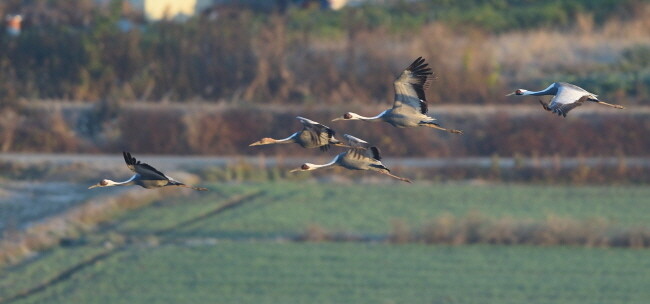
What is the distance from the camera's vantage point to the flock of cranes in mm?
7125

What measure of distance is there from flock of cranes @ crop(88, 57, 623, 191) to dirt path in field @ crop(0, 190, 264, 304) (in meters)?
39.8

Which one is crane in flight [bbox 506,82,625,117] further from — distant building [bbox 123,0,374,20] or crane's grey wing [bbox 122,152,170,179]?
distant building [bbox 123,0,374,20]

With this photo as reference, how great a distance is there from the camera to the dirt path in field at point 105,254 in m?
47.9

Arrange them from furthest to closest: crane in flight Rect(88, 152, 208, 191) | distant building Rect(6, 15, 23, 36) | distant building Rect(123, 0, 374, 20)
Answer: distant building Rect(123, 0, 374, 20) → distant building Rect(6, 15, 23, 36) → crane in flight Rect(88, 152, 208, 191)

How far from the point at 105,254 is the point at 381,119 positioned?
5158 centimetres

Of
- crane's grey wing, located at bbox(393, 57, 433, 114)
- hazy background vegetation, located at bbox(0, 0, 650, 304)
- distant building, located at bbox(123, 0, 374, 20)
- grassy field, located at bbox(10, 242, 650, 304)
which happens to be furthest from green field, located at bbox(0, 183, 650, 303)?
crane's grey wing, located at bbox(393, 57, 433, 114)

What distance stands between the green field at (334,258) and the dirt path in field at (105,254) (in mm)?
203

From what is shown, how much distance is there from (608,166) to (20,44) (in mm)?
34546

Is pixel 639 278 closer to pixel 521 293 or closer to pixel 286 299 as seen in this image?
pixel 521 293

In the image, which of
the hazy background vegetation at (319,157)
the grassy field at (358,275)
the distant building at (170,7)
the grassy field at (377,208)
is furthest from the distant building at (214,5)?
the grassy field at (358,275)

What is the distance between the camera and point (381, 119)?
739 centimetres

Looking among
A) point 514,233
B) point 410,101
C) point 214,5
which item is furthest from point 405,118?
point 214,5

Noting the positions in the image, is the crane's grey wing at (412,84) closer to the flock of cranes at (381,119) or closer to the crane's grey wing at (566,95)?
the flock of cranes at (381,119)

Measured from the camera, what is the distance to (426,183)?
72.1 metres
